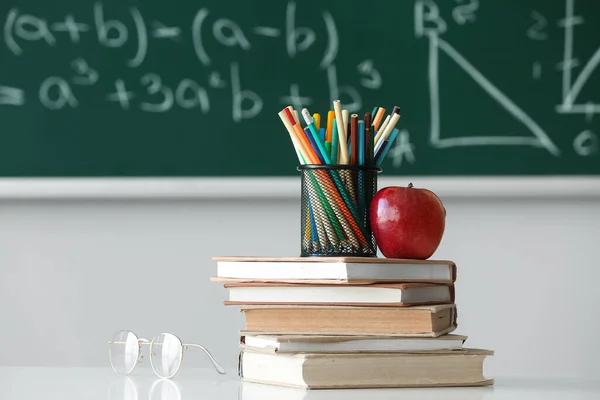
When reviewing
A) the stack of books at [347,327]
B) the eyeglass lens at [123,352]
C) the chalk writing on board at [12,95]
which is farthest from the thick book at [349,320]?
the chalk writing on board at [12,95]

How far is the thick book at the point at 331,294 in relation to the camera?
1028mm

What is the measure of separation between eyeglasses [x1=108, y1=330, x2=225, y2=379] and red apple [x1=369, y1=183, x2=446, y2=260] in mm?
283

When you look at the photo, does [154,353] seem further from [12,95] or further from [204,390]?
[12,95]

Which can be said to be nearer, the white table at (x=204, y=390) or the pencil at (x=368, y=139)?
the white table at (x=204, y=390)

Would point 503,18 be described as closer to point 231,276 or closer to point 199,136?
point 199,136

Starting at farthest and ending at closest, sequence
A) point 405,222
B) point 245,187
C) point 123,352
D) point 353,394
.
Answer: point 245,187, point 123,352, point 405,222, point 353,394

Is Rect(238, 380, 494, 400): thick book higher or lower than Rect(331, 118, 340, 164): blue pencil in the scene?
lower

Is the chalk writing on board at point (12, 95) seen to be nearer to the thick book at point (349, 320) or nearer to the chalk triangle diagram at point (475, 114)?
the chalk triangle diagram at point (475, 114)

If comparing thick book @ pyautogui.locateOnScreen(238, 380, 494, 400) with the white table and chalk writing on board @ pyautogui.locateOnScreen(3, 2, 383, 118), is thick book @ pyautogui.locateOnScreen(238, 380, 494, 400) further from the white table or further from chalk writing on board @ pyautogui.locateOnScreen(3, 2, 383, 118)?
chalk writing on board @ pyautogui.locateOnScreen(3, 2, 383, 118)

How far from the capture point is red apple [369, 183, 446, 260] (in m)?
1.09

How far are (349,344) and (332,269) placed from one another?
88 millimetres

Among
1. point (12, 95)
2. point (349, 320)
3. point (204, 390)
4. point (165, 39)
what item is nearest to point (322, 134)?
point (349, 320)

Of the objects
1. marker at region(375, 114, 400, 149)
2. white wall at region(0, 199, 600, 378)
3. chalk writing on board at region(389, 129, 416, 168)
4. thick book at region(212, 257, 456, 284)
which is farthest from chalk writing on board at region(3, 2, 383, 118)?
thick book at region(212, 257, 456, 284)

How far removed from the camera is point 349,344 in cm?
102
